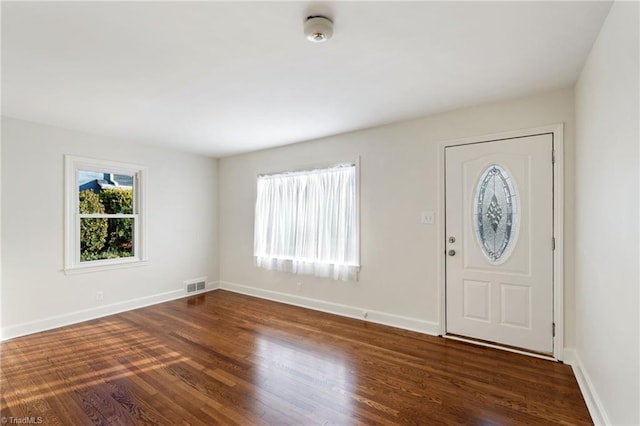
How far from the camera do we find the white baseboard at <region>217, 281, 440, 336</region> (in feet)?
11.6

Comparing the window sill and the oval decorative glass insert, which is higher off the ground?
the oval decorative glass insert

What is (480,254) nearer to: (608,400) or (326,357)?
(608,400)

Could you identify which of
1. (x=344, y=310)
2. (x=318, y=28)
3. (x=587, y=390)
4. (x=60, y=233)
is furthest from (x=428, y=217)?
(x=60, y=233)

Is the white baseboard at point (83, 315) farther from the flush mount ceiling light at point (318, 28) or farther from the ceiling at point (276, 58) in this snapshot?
the flush mount ceiling light at point (318, 28)

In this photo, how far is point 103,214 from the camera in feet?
14.2

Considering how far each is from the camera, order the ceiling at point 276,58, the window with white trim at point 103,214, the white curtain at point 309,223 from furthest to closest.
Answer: the white curtain at point 309,223, the window with white trim at point 103,214, the ceiling at point 276,58

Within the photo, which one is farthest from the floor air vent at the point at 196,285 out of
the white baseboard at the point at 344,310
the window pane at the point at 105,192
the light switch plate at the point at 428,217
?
the light switch plate at the point at 428,217

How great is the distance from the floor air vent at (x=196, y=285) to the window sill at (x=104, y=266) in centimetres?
81

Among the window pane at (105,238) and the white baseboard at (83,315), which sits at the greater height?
the window pane at (105,238)

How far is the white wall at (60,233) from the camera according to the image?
3.51 meters

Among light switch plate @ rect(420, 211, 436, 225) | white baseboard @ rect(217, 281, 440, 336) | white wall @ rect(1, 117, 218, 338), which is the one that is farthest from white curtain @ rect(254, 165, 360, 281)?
white wall @ rect(1, 117, 218, 338)

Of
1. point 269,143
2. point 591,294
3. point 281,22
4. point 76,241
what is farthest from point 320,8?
point 76,241

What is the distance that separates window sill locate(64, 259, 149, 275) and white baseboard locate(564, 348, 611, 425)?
522 centimetres

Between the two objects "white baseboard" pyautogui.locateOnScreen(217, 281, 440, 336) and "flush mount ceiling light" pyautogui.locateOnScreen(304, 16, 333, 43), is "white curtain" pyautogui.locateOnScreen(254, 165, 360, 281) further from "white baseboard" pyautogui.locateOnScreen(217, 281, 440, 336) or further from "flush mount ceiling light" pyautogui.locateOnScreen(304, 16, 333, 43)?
"flush mount ceiling light" pyautogui.locateOnScreen(304, 16, 333, 43)
